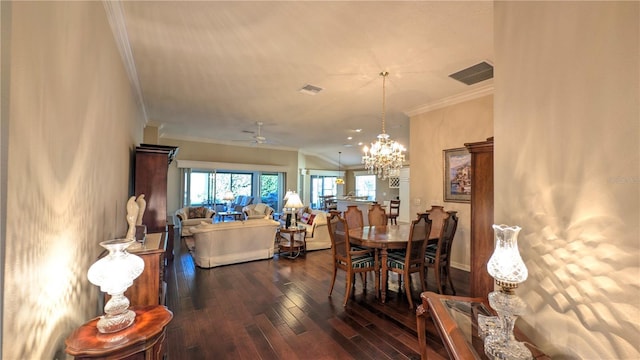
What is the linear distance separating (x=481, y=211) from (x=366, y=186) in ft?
34.8

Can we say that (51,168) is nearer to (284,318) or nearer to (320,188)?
(284,318)

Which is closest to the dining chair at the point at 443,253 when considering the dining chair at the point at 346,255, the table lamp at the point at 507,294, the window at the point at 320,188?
the dining chair at the point at 346,255

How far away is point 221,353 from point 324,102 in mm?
3923

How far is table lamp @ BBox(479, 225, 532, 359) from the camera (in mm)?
1049

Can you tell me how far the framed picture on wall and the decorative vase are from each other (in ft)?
14.6

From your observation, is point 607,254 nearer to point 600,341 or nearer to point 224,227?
point 600,341

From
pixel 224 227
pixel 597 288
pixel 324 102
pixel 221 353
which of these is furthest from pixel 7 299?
pixel 324 102

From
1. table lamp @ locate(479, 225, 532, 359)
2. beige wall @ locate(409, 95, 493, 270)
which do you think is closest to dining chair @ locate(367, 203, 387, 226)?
beige wall @ locate(409, 95, 493, 270)

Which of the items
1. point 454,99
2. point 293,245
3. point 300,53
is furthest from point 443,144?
point 293,245

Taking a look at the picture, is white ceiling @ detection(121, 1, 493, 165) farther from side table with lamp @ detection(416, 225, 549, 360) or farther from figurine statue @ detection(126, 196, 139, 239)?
side table with lamp @ detection(416, 225, 549, 360)

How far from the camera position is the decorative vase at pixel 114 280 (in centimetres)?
127

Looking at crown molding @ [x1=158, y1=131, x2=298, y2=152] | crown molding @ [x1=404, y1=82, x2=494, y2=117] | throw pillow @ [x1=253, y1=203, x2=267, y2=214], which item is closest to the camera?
crown molding @ [x1=404, y1=82, x2=494, y2=117]

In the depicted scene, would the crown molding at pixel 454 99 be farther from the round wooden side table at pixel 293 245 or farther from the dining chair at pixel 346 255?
the round wooden side table at pixel 293 245

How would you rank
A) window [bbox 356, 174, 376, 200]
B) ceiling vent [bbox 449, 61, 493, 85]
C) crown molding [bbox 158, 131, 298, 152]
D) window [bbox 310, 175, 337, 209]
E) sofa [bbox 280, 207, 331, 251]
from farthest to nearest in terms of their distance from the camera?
window [bbox 356, 174, 376, 200] → window [bbox 310, 175, 337, 209] → crown molding [bbox 158, 131, 298, 152] → sofa [bbox 280, 207, 331, 251] → ceiling vent [bbox 449, 61, 493, 85]
